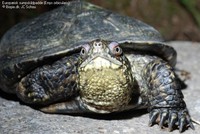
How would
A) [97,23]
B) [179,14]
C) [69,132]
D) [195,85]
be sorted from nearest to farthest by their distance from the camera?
[69,132] < [97,23] < [195,85] < [179,14]

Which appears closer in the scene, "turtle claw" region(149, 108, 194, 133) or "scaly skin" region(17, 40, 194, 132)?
"scaly skin" region(17, 40, 194, 132)

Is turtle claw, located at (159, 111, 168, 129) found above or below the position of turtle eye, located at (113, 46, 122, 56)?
below

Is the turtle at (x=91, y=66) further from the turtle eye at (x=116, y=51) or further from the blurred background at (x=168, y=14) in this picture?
the blurred background at (x=168, y=14)

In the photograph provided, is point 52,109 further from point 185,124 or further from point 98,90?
point 185,124

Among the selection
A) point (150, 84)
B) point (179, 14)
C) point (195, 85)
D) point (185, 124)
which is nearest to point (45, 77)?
point (150, 84)

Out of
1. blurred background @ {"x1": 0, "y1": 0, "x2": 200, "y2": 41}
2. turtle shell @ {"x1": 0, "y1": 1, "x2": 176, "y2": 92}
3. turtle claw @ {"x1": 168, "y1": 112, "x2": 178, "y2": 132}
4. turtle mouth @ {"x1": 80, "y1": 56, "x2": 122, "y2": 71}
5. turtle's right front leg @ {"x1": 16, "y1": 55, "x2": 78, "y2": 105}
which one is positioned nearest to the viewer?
turtle mouth @ {"x1": 80, "y1": 56, "x2": 122, "y2": 71}

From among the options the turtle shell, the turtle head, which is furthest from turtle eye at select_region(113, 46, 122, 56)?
the turtle shell

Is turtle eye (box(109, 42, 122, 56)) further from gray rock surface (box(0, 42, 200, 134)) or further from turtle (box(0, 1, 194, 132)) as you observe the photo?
gray rock surface (box(0, 42, 200, 134))

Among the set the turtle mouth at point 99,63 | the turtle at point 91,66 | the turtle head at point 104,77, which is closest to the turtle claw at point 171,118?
the turtle at point 91,66
